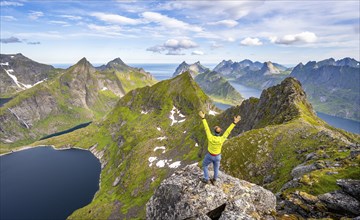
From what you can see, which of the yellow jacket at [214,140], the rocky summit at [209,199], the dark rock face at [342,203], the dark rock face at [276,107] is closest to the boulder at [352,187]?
the dark rock face at [342,203]

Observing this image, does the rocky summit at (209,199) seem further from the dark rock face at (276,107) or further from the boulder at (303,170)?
the dark rock face at (276,107)

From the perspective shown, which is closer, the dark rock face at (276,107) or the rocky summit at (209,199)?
the rocky summit at (209,199)

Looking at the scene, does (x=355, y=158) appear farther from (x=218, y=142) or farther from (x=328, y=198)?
(x=218, y=142)

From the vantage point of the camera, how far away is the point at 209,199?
26922 mm

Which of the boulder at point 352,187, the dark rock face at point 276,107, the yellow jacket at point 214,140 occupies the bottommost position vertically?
the dark rock face at point 276,107

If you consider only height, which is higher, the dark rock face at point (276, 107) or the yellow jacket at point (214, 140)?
the yellow jacket at point (214, 140)

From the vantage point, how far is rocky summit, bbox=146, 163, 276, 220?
85.3 feet

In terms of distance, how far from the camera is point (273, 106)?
14025 cm

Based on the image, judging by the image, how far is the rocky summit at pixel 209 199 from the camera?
85.3 feet

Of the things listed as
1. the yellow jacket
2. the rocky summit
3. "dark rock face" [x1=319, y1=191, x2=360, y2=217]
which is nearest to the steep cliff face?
"dark rock face" [x1=319, y1=191, x2=360, y2=217]

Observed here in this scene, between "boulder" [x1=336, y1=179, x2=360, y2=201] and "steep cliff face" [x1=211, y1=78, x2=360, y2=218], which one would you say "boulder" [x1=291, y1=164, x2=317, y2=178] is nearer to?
"steep cliff face" [x1=211, y1=78, x2=360, y2=218]

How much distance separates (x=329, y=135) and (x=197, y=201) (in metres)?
69.4

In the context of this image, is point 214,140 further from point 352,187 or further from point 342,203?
point 352,187

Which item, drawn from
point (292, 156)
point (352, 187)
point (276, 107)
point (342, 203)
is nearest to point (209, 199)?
point (342, 203)
